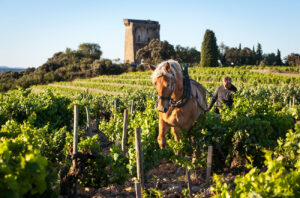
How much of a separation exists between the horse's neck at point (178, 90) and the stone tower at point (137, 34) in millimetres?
64167

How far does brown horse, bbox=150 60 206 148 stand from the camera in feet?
13.3

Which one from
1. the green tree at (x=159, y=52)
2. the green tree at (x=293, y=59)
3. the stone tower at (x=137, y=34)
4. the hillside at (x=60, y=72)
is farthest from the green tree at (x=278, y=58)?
the hillside at (x=60, y=72)

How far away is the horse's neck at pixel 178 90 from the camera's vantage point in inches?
174

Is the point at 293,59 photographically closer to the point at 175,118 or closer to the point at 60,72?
the point at 60,72

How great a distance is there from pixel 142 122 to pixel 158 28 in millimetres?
68853

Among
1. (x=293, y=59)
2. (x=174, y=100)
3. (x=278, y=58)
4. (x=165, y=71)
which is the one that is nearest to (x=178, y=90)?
(x=174, y=100)

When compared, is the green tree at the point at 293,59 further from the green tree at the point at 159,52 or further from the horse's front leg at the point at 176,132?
the horse's front leg at the point at 176,132

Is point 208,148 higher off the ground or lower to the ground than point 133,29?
lower

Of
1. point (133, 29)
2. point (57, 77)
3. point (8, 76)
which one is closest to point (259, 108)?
point (57, 77)

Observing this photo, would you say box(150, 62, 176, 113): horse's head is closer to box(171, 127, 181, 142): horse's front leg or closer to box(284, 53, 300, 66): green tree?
box(171, 127, 181, 142): horse's front leg

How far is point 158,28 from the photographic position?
234 ft

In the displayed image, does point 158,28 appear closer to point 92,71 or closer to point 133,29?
point 133,29

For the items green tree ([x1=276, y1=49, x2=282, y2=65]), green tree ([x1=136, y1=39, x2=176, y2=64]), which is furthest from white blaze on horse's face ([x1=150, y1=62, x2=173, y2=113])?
green tree ([x1=276, y1=49, x2=282, y2=65])

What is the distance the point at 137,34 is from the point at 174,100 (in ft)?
221
